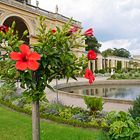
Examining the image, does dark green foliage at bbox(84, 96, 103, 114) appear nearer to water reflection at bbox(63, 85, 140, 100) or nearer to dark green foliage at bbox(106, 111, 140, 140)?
dark green foliage at bbox(106, 111, 140, 140)

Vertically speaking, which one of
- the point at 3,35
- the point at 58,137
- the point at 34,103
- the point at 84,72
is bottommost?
the point at 58,137

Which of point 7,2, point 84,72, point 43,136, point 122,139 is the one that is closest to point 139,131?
point 122,139

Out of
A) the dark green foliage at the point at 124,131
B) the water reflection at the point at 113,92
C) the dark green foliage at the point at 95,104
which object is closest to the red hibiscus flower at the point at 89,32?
the dark green foliage at the point at 124,131

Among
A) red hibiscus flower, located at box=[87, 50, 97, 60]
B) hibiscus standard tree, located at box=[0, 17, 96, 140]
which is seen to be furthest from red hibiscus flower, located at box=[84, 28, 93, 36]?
red hibiscus flower, located at box=[87, 50, 97, 60]

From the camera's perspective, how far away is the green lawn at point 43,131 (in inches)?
277

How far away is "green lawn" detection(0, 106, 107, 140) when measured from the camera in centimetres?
704

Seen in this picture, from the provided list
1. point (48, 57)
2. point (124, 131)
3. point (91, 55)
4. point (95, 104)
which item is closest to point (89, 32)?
point (91, 55)

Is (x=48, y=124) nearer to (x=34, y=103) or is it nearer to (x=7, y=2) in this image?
(x=34, y=103)

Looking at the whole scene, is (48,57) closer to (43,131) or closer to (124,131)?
(124,131)

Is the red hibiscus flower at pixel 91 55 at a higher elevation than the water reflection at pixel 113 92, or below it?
higher

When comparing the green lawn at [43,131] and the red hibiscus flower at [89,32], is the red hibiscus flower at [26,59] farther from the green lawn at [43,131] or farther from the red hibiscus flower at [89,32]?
the green lawn at [43,131]

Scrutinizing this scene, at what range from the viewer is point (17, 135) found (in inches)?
283

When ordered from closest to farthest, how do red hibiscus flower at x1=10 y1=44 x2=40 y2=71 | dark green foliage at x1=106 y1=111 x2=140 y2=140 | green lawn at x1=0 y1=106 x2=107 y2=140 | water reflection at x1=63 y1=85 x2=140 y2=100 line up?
red hibiscus flower at x1=10 y1=44 x2=40 y2=71
dark green foliage at x1=106 y1=111 x2=140 y2=140
green lawn at x1=0 y1=106 x2=107 y2=140
water reflection at x1=63 y1=85 x2=140 y2=100

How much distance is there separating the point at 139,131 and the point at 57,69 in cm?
201
